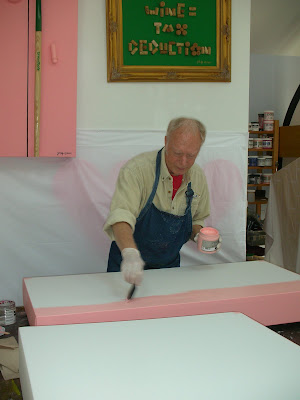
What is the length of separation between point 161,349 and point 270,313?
68 centimetres

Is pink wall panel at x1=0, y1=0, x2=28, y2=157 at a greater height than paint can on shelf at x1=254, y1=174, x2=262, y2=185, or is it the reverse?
pink wall panel at x1=0, y1=0, x2=28, y2=157

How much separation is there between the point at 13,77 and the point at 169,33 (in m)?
0.94

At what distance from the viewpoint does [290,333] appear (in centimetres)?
173

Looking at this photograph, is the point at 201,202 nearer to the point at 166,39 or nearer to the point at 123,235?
the point at 123,235

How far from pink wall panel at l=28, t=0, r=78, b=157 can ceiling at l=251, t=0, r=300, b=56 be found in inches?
153

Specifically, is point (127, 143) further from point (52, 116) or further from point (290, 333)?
point (290, 333)

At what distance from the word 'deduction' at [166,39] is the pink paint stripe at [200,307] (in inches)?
60.4

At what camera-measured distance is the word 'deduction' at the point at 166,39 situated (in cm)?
269

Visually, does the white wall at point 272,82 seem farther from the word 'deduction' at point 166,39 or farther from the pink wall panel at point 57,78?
the pink wall panel at point 57,78

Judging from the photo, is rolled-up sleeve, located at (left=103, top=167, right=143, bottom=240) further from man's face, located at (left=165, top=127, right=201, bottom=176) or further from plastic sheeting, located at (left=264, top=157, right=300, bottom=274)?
plastic sheeting, located at (left=264, top=157, right=300, bottom=274)

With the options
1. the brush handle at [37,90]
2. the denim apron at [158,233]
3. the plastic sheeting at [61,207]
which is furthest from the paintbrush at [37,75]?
the denim apron at [158,233]

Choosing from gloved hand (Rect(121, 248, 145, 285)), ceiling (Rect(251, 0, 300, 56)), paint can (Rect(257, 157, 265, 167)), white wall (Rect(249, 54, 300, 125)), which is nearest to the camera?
gloved hand (Rect(121, 248, 145, 285))

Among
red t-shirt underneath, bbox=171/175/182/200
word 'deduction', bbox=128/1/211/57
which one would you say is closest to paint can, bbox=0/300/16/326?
red t-shirt underneath, bbox=171/175/182/200

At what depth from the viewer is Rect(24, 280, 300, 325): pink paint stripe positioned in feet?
4.99
